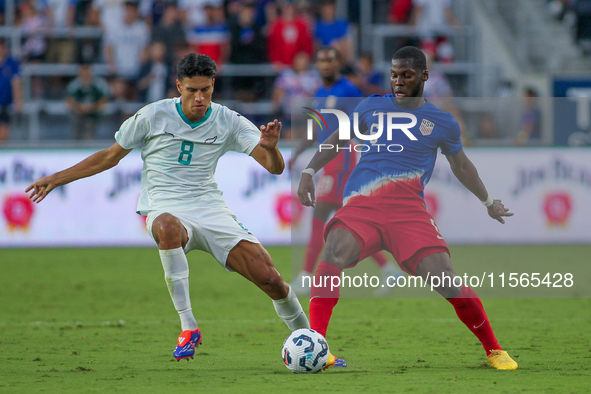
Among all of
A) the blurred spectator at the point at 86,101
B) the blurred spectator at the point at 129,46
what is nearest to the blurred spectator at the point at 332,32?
the blurred spectator at the point at 129,46

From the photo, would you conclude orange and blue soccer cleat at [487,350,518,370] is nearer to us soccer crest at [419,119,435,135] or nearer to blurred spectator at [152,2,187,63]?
us soccer crest at [419,119,435,135]

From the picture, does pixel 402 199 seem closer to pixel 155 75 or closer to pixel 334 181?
pixel 334 181

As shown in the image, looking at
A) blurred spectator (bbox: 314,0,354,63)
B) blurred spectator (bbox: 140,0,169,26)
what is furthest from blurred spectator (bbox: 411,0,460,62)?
blurred spectator (bbox: 140,0,169,26)

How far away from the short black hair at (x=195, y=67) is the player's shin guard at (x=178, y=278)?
3.61 feet

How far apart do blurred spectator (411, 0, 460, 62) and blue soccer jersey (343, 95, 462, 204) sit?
1114 cm

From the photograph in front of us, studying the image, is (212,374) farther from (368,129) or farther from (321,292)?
(368,129)

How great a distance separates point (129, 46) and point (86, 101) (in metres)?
1.96

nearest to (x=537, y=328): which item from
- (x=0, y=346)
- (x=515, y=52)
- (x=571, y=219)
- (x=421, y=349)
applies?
(x=421, y=349)

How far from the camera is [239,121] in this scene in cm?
541

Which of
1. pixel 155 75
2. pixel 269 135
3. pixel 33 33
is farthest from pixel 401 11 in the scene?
pixel 269 135

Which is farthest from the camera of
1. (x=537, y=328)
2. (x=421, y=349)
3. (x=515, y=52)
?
(x=515, y=52)

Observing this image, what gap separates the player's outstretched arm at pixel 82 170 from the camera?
507 centimetres

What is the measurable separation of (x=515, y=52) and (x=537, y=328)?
39.3ft

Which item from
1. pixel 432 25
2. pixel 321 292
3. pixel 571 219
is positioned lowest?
pixel 571 219
